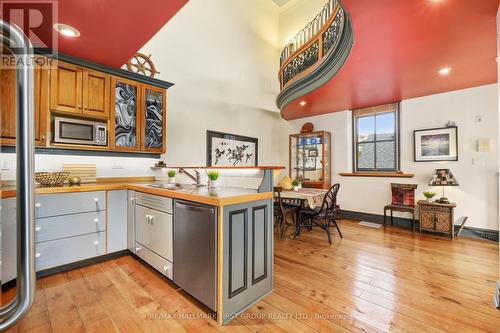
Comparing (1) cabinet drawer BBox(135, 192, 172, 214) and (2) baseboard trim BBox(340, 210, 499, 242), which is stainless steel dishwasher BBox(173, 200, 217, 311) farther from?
(2) baseboard trim BBox(340, 210, 499, 242)

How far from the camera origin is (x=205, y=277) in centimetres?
179

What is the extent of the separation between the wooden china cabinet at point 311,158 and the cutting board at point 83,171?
14.9 ft

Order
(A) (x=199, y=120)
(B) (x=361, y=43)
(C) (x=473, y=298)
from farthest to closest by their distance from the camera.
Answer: (A) (x=199, y=120) < (B) (x=361, y=43) < (C) (x=473, y=298)

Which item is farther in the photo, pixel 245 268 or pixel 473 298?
pixel 473 298

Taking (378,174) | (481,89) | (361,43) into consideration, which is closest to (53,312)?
(361,43)

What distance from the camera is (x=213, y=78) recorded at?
508 centimetres

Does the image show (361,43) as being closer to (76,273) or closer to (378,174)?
(378,174)

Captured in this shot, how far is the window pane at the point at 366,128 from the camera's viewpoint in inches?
200

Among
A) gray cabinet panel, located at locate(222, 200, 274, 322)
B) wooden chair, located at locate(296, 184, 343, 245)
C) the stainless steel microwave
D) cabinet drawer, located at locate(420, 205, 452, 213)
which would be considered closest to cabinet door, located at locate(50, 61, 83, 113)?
the stainless steel microwave

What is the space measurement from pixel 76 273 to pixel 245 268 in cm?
194

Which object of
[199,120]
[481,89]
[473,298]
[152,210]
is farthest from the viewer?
[199,120]

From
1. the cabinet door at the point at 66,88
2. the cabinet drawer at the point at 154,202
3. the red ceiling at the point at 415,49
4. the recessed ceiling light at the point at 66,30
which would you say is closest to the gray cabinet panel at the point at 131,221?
the cabinet drawer at the point at 154,202

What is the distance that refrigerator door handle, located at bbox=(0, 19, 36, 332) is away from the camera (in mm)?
504

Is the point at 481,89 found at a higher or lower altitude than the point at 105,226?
higher
